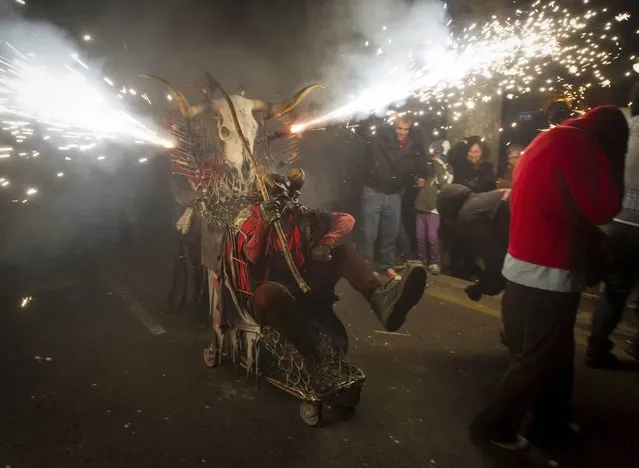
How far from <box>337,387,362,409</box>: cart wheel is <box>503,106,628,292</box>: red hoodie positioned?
4.93 feet

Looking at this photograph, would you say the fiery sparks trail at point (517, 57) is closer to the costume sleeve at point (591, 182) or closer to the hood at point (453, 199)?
Result: the hood at point (453, 199)

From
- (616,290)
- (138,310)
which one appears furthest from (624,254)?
(138,310)

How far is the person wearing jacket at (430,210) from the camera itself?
7.48 m

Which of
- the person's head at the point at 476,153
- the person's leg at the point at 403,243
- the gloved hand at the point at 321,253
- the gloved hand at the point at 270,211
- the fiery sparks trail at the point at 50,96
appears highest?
the fiery sparks trail at the point at 50,96

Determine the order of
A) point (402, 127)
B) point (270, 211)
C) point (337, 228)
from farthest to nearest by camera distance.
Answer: point (402, 127), point (337, 228), point (270, 211)

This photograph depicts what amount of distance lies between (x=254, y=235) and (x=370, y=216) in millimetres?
3945

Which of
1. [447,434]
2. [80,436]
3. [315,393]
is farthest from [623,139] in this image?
[80,436]

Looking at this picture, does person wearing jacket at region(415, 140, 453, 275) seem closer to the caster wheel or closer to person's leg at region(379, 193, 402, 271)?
person's leg at region(379, 193, 402, 271)

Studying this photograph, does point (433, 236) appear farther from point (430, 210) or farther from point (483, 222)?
point (483, 222)

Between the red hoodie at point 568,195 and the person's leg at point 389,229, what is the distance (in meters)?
4.43

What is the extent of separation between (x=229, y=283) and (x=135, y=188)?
9.09 m

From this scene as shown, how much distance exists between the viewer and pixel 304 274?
13.4 feet

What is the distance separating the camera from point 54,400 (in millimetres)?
3918

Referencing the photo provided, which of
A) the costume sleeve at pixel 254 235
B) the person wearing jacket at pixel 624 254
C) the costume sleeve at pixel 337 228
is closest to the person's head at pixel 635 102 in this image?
the person wearing jacket at pixel 624 254
